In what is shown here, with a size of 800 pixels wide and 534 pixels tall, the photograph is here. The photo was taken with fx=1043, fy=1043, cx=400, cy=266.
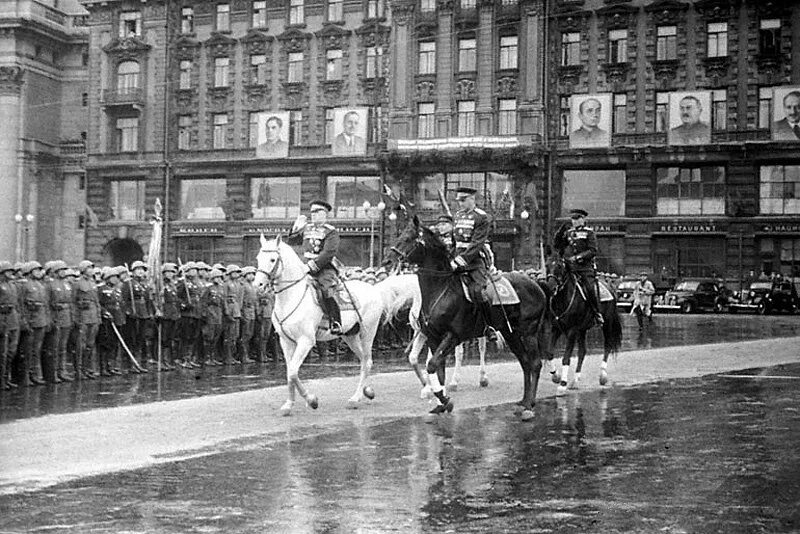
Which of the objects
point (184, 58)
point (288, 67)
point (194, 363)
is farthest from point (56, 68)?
point (194, 363)

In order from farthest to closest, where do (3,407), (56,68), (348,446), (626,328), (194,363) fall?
(56,68) → (626,328) → (194,363) → (3,407) → (348,446)

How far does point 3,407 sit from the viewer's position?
14891mm

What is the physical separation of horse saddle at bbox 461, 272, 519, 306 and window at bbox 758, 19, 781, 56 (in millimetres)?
41619

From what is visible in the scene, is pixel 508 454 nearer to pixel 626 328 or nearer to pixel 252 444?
pixel 252 444

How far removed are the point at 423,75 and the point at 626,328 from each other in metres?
24.4

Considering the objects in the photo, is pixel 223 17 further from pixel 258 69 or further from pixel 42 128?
pixel 42 128

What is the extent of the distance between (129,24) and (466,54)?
2082 centimetres

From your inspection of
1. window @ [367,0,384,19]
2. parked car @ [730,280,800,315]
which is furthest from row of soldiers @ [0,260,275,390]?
window @ [367,0,384,19]

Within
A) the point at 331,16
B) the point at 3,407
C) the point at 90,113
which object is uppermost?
the point at 331,16

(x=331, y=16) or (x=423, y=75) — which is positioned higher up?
(x=331, y=16)

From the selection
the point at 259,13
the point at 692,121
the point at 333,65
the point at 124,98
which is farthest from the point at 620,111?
the point at 124,98

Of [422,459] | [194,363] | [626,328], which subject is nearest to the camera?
[422,459]

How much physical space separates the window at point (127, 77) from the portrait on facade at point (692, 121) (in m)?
31.1

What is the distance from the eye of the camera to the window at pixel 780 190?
168ft
